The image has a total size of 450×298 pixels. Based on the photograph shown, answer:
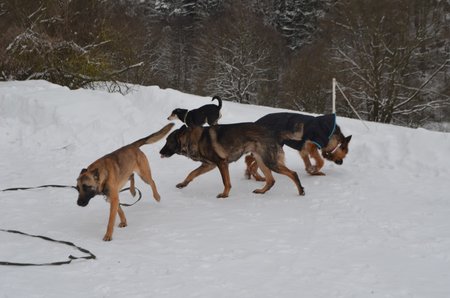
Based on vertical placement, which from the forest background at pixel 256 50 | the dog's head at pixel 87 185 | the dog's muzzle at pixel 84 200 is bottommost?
the dog's muzzle at pixel 84 200

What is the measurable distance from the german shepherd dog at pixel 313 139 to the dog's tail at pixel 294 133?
61mm

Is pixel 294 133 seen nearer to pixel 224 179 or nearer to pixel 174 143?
pixel 224 179

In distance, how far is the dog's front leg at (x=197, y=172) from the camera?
27.2ft

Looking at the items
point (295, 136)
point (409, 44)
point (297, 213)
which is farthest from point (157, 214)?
point (409, 44)

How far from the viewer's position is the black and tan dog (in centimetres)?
601

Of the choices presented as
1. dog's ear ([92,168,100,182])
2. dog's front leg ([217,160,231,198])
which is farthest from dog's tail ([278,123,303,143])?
dog's ear ([92,168,100,182])

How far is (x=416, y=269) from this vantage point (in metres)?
4.70

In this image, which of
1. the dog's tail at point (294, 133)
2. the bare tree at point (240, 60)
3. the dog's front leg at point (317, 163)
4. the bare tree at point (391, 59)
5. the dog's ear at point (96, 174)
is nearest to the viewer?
the dog's ear at point (96, 174)

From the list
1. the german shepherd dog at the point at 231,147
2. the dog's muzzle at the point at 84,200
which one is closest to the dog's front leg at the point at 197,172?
the german shepherd dog at the point at 231,147

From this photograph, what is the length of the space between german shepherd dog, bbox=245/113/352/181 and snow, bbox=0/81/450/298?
337 millimetres

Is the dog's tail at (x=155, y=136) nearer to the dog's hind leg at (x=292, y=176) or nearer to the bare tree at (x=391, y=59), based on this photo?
the dog's hind leg at (x=292, y=176)

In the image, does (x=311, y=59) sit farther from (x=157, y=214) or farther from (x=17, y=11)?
(x=157, y=214)

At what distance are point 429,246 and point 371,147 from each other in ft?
16.7

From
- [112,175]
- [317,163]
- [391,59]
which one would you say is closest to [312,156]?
[317,163]
